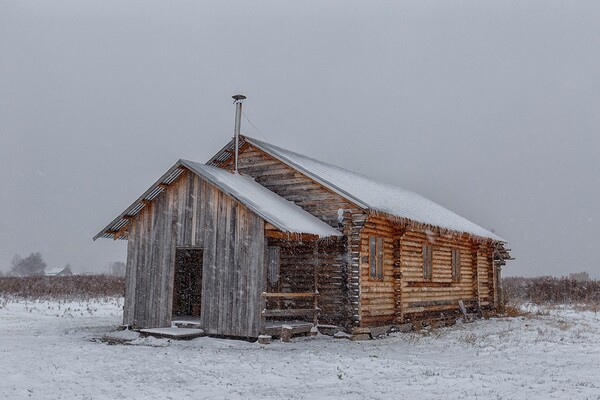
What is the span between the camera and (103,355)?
1356cm

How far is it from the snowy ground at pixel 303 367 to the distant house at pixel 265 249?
115 centimetres

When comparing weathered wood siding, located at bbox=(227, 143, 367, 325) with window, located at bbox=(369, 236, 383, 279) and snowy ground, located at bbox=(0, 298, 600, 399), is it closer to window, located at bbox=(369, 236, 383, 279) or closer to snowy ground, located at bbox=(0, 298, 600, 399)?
window, located at bbox=(369, 236, 383, 279)

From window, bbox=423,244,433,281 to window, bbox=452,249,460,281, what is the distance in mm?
2939

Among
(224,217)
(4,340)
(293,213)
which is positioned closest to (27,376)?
(4,340)

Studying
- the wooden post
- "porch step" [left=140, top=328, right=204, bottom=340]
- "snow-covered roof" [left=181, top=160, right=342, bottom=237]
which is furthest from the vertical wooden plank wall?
"porch step" [left=140, top=328, right=204, bottom=340]

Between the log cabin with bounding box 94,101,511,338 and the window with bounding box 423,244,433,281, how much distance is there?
0.51 m

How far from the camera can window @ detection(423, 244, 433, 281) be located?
75.9 ft

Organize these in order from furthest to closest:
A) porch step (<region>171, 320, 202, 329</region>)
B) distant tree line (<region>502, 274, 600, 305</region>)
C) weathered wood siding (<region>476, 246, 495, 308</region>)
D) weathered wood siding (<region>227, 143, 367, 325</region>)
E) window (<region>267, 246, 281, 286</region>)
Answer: distant tree line (<region>502, 274, 600, 305</region>) → weathered wood siding (<region>476, 246, 495, 308</region>) → window (<region>267, 246, 281, 286</region>) → weathered wood siding (<region>227, 143, 367, 325</region>) → porch step (<region>171, 320, 202, 329</region>)

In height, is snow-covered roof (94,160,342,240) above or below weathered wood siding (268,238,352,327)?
above

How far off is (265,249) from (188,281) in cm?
639

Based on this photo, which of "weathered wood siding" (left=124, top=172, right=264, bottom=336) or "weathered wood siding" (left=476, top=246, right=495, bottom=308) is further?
"weathered wood siding" (left=476, top=246, right=495, bottom=308)

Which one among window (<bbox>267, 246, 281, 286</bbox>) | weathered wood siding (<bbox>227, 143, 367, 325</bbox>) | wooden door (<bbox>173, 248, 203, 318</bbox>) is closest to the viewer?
weathered wood siding (<bbox>227, 143, 367, 325</bbox>)

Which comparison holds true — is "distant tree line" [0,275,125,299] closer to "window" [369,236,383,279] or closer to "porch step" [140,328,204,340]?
"porch step" [140,328,204,340]

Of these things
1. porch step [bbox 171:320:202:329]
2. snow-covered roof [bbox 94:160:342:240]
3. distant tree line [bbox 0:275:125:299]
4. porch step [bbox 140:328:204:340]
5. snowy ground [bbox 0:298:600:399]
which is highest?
snow-covered roof [bbox 94:160:342:240]
